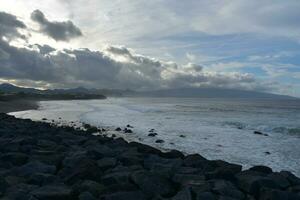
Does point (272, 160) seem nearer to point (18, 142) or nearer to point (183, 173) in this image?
point (183, 173)

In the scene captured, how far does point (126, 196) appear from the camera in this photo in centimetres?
1005

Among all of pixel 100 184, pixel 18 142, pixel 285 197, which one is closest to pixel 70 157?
pixel 100 184

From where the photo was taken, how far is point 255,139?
29125mm

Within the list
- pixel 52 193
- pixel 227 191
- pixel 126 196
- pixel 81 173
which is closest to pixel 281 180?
pixel 227 191

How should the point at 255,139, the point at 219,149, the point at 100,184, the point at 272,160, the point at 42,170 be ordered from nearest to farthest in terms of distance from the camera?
the point at 100,184, the point at 42,170, the point at 272,160, the point at 219,149, the point at 255,139

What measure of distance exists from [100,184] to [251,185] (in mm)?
4361

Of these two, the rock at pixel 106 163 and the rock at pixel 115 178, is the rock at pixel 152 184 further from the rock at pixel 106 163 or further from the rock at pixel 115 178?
the rock at pixel 106 163

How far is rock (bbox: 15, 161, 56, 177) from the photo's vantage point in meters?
12.3

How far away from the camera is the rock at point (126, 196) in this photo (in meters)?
9.91

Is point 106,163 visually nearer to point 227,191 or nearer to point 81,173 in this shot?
point 81,173

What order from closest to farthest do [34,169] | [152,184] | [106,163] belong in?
[152,184] < [34,169] < [106,163]

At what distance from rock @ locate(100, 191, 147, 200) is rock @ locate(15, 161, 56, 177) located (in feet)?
11.3

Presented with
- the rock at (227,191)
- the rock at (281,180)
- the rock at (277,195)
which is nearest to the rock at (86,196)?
the rock at (227,191)

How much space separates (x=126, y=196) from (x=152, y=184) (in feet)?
4.15
